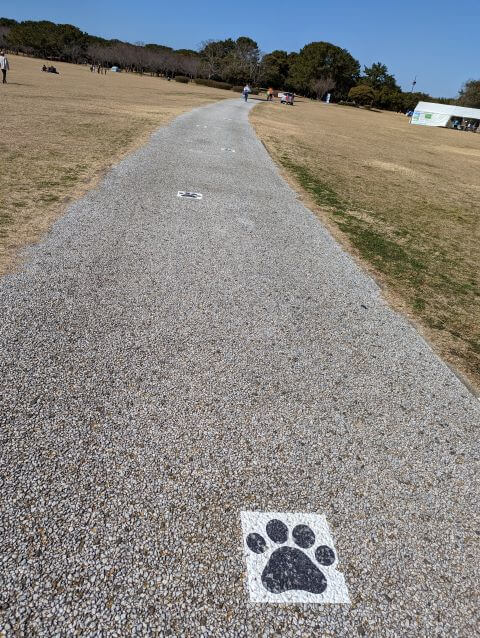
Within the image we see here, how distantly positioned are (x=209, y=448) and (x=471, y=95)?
100904 millimetres

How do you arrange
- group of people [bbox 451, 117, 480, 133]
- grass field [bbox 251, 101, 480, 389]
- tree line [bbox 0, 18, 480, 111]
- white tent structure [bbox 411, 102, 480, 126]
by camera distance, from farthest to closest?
1. tree line [bbox 0, 18, 480, 111]
2. group of people [bbox 451, 117, 480, 133]
3. white tent structure [bbox 411, 102, 480, 126]
4. grass field [bbox 251, 101, 480, 389]

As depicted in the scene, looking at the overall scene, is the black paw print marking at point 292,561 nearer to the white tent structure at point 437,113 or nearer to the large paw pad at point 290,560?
the large paw pad at point 290,560

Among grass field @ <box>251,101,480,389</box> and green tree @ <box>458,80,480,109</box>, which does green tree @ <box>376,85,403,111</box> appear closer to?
green tree @ <box>458,80,480,109</box>

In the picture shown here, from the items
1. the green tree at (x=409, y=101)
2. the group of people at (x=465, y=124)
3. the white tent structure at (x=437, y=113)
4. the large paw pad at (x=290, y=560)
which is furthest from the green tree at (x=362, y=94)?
the large paw pad at (x=290, y=560)

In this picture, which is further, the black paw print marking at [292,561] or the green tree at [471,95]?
the green tree at [471,95]

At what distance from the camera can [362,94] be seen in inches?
3108

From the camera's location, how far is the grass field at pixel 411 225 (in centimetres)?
545

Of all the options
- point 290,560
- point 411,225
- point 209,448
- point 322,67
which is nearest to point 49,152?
point 411,225

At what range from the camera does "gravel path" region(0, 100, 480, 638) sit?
2.07 m

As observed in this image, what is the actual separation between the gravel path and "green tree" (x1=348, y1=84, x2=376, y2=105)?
87.6 metres

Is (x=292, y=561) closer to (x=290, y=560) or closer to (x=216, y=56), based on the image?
(x=290, y=560)

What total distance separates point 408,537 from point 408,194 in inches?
504

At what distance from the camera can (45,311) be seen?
13.8ft

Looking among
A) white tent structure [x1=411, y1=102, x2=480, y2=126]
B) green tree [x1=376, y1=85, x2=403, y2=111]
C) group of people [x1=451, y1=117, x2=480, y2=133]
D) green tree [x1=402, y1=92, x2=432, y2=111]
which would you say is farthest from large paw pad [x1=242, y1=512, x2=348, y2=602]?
green tree [x1=402, y1=92, x2=432, y2=111]
